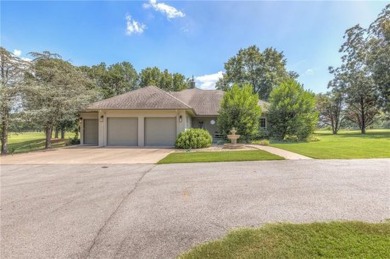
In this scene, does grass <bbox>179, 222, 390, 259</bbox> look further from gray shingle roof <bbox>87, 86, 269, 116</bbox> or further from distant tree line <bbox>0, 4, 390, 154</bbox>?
distant tree line <bbox>0, 4, 390, 154</bbox>

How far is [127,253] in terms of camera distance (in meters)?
2.68

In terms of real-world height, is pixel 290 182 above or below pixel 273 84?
below

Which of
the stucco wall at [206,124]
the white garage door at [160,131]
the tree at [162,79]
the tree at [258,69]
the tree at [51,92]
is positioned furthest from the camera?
the tree at [162,79]

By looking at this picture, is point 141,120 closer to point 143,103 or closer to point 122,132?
point 143,103

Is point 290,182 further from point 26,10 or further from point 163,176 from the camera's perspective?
point 26,10

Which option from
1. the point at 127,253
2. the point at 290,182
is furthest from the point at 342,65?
the point at 127,253

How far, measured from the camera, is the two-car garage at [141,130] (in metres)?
16.1

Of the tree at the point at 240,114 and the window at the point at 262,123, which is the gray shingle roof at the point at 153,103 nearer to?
the window at the point at 262,123

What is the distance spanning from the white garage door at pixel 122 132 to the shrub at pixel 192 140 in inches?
156

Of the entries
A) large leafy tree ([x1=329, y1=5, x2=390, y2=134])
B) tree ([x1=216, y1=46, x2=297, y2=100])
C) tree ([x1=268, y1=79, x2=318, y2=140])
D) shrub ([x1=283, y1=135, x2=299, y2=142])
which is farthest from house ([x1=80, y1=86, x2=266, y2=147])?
large leafy tree ([x1=329, y1=5, x2=390, y2=134])

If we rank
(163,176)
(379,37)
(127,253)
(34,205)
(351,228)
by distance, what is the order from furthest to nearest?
1. (379,37)
2. (163,176)
3. (34,205)
4. (351,228)
5. (127,253)

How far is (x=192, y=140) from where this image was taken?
46.3ft

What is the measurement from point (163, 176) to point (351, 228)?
4.73 meters

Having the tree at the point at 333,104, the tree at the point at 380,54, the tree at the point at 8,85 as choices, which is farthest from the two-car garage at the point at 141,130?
the tree at the point at 333,104
